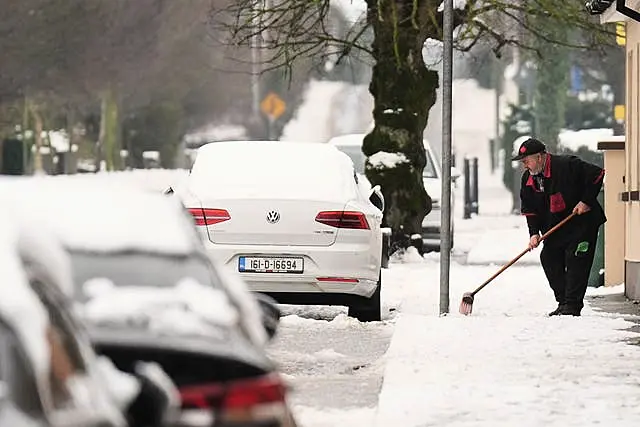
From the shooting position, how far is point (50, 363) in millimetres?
3979

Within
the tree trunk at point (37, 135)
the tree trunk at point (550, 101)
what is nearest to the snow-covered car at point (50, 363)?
the tree trunk at point (550, 101)

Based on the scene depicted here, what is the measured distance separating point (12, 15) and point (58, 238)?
1839 inches

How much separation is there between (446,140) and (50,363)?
391 inches

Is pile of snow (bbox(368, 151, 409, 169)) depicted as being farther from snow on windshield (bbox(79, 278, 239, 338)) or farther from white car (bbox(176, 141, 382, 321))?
snow on windshield (bbox(79, 278, 239, 338))

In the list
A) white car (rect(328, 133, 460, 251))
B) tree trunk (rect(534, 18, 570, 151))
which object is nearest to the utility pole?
white car (rect(328, 133, 460, 251))

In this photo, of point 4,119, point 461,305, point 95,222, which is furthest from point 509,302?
point 4,119

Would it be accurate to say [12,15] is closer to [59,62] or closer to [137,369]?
[59,62]

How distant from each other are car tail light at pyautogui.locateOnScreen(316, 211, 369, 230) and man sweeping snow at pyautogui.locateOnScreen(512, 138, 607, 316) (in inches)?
49.7

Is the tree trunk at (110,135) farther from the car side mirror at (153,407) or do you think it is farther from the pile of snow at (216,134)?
the car side mirror at (153,407)

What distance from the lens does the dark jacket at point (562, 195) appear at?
45.6 feet

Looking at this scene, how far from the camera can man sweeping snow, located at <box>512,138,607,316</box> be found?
1388 centimetres

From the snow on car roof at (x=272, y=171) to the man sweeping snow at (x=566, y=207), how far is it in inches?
54.2

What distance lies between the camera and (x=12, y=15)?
50594 millimetres

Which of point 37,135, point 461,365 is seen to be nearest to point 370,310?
point 461,365
